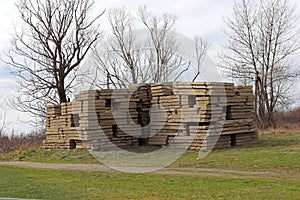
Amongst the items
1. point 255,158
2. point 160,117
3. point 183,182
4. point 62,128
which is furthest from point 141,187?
point 62,128

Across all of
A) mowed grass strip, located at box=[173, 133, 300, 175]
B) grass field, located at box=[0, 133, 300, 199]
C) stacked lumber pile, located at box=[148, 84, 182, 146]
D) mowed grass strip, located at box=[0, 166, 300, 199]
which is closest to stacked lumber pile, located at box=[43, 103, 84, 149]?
grass field, located at box=[0, 133, 300, 199]

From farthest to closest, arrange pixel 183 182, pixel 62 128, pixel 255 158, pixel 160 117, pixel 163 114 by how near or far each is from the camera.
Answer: pixel 62 128
pixel 160 117
pixel 163 114
pixel 255 158
pixel 183 182

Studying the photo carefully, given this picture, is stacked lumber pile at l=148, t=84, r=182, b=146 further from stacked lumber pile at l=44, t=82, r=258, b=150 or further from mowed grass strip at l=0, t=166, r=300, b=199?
mowed grass strip at l=0, t=166, r=300, b=199

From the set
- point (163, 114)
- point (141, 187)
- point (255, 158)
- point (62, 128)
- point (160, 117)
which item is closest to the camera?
Answer: point (141, 187)

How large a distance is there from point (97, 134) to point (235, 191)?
10.7 meters

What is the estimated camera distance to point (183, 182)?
12219 millimetres

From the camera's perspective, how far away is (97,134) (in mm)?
20391

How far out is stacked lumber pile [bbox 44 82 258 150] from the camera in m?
19.4

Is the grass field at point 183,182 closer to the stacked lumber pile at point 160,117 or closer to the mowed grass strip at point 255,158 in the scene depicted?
the mowed grass strip at point 255,158

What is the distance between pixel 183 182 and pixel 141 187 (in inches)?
47.1

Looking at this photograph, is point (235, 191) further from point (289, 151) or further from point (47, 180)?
point (289, 151)

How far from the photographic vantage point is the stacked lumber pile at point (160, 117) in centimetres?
1939

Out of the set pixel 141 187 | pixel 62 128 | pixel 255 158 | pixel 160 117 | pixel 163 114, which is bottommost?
pixel 141 187

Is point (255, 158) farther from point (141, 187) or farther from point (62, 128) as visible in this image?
point (62, 128)
